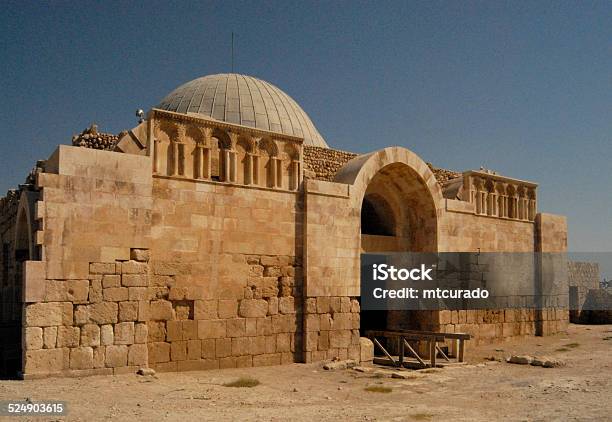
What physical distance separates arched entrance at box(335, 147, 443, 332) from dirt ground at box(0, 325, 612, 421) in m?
3.89

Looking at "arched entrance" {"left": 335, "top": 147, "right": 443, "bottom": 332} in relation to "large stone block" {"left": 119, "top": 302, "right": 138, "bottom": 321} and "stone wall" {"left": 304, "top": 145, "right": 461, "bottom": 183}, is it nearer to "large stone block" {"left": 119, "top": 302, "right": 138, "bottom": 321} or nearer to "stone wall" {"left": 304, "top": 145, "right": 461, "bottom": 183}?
"stone wall" {"left": 304, "top": 145, "right": 461, "bottom": 183}

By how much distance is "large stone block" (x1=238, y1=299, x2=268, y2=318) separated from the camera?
11484 millimetres

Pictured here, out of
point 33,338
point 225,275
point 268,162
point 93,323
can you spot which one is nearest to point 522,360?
point 225,275

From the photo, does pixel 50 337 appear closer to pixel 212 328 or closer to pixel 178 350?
pixel 178 350

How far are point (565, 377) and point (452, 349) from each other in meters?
4.25

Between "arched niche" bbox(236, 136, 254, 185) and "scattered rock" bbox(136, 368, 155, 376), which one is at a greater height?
"arched niche" bbox(236, 136, 254, 185)

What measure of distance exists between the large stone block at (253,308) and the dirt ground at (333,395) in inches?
42.5

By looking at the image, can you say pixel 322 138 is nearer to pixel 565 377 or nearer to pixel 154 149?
pixel 154 149

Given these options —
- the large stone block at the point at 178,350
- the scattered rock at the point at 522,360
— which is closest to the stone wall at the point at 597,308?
the scattered rock at the point at 522,360

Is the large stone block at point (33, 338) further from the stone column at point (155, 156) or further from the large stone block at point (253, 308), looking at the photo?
the large stone block at point (253, 308)

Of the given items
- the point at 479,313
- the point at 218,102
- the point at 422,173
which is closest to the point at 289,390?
the point at 422,173

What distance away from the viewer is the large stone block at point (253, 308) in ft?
37.7

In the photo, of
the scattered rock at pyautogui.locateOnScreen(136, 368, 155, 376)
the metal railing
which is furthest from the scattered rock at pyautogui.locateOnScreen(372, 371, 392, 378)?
the scattered rock at pyautogui.locateOnScreen(136, 368, 155, 376)

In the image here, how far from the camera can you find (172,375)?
10.1 meters
